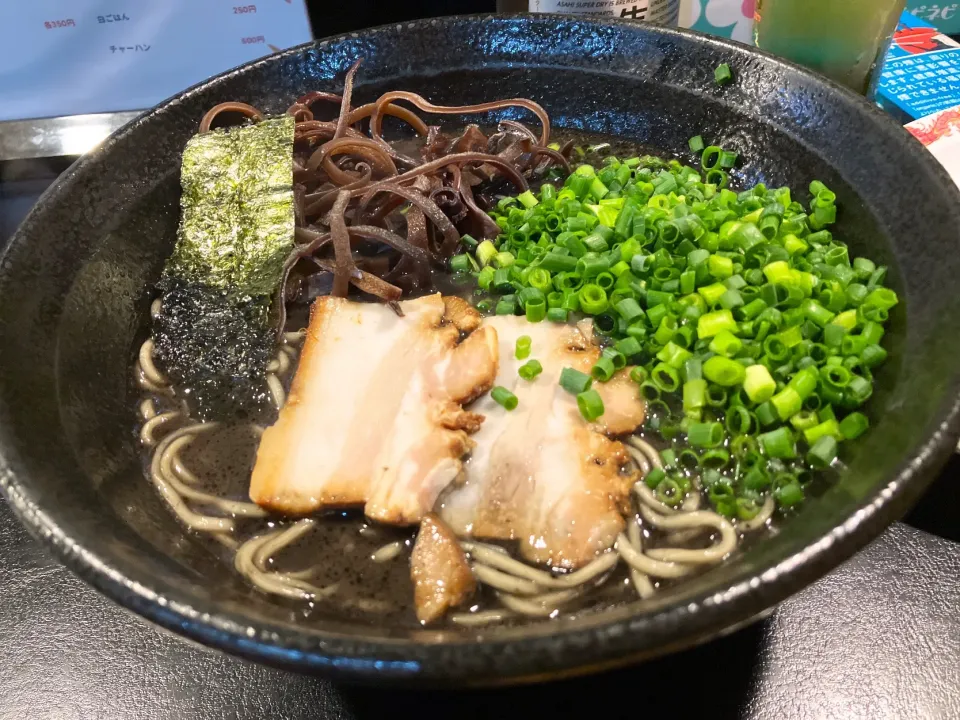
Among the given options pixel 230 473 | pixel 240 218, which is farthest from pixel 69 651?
pixel 240 218

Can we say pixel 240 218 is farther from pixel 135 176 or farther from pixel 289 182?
pixel 135 176

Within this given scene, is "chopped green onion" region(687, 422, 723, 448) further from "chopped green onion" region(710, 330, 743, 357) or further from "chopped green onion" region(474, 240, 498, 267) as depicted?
"chopped green onion" region(474, 240, 498, 267)

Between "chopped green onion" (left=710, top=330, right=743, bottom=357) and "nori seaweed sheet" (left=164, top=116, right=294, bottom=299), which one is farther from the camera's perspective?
"nori seaweed sheet" (left=164, top=116, right=294, bottom=299)

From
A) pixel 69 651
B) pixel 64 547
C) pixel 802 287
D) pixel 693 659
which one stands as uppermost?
pixel 802 287

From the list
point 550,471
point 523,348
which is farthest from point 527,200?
point 550,471

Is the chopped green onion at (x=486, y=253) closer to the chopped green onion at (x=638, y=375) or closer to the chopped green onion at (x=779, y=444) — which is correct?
the chopped green onion at (x=638, y=375)

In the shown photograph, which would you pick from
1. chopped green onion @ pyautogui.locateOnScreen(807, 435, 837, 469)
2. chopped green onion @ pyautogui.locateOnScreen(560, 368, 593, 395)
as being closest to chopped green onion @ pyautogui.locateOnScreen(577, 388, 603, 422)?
chopped green onion @ pyautogui.locateOnScreen(560, 368, 593, 395)
